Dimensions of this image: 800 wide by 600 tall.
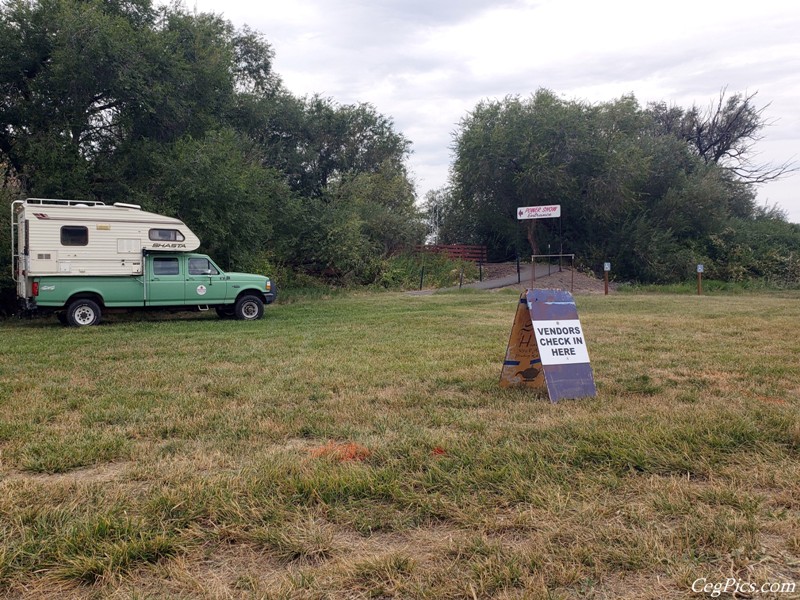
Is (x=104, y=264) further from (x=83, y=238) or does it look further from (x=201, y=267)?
(x=201, y=267)

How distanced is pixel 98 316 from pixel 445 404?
10.7 metres

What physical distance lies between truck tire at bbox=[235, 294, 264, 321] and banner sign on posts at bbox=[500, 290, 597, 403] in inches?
397

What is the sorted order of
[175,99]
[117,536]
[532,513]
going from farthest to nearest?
[175,99]
[532,513]
[117,536]

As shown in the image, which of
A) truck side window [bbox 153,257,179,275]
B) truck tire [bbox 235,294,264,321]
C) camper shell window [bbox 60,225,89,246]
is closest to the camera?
camper shell window [bbox 60,225,89,246]

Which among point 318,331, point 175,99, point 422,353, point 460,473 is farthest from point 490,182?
point 460,473

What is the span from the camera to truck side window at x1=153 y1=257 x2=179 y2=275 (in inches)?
551

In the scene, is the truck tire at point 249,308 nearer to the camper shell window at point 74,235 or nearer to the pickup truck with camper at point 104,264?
the pickup truck with camper at point 104,264

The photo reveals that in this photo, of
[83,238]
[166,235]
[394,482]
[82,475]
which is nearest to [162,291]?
[166,235]


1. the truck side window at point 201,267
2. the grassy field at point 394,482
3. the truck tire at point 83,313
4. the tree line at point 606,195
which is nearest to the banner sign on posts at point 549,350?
the grassy field at point 394,482

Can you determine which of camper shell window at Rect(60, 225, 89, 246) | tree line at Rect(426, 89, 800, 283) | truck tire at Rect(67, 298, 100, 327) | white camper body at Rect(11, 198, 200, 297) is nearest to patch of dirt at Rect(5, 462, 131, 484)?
truck tire at Rect(67, 298, 100, 327)

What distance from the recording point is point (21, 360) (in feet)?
26.8

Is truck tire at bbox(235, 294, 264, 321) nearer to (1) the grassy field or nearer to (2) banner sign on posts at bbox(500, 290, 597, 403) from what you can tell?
(1) the grassy field

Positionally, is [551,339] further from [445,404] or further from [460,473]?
[460,473]

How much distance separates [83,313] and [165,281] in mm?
1875
